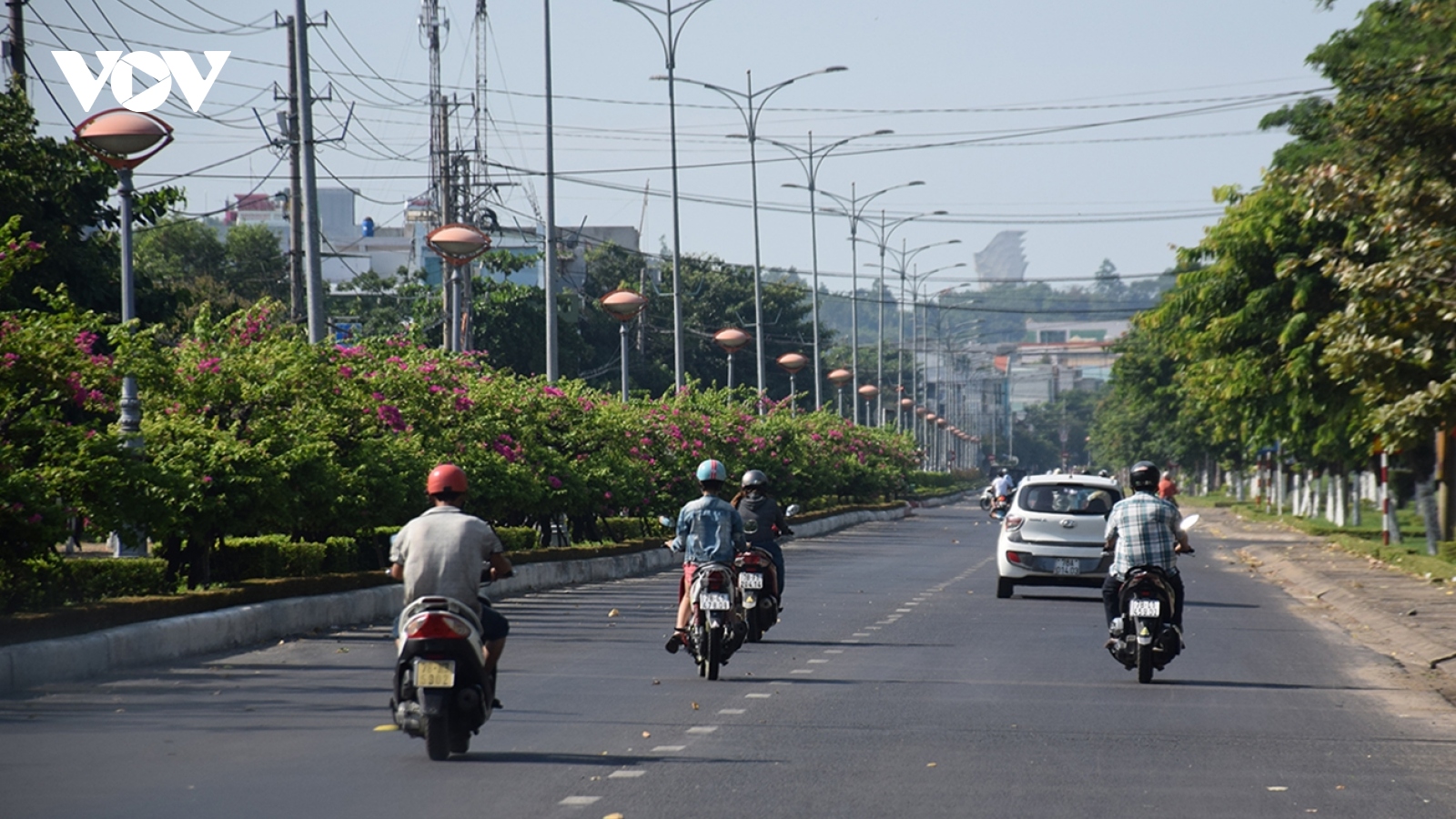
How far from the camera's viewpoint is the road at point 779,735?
917 cm

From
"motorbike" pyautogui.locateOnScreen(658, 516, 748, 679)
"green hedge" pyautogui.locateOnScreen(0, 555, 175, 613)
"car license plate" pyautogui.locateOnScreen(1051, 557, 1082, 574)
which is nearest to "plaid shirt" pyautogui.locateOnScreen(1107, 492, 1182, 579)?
"motorbike" pyautogui.locateOnScreen(658, 516, 748, 679)

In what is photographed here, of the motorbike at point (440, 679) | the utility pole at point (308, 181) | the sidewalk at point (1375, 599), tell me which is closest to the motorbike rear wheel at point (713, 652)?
the motorbike at point (440, 679)

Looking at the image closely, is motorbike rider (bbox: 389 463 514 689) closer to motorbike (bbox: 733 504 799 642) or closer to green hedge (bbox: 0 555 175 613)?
green hedge (bbox: 0 555 175 613)

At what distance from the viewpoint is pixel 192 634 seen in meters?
17.0

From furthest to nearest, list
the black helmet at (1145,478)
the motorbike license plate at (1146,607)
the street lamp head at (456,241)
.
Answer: the street lamp head at (456,241), the black helmet at (1145,478), the motorbike license plate at (1146,607)

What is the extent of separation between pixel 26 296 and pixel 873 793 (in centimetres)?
2166

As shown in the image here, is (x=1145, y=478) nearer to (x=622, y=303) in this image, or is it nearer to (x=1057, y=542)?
(x=1057, y=542)

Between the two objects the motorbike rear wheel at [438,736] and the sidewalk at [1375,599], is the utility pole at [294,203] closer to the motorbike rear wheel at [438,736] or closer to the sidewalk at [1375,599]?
the sidewalk at [1375,599]

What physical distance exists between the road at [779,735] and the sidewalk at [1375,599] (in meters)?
0.61

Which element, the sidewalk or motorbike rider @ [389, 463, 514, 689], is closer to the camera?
motorbike rider @ [389, 463, 514, 689]

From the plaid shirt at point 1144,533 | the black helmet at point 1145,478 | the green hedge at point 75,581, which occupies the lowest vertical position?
the green hedge at point 75,581

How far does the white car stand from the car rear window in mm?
12

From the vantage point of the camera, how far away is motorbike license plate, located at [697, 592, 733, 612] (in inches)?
600

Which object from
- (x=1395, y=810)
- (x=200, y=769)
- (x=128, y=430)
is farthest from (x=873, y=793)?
(x=128, y=430)
